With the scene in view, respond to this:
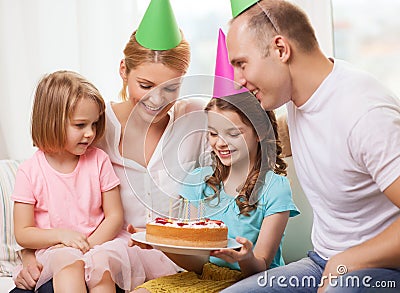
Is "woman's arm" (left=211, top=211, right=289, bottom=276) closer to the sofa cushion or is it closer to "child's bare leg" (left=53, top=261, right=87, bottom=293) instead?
"child's bare leg" (left=53, top=261, right=87, bottom=293)

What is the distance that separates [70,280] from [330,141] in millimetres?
674

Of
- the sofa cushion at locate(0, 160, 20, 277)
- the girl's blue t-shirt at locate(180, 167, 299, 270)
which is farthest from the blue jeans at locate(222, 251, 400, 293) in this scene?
the sofa cushion at locate(0, 160, 20, 277)

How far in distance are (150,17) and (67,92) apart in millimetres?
290

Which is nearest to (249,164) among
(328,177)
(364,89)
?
(328,177)

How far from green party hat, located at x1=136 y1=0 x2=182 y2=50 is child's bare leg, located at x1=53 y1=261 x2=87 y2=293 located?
0.60 metres

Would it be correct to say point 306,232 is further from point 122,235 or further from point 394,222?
point 394,222

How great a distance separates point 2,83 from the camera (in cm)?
259

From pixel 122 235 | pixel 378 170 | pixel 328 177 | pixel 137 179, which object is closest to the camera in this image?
pixel 378 170

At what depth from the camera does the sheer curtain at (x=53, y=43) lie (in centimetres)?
Result: 257

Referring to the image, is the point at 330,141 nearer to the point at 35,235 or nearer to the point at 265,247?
the point at 265,247

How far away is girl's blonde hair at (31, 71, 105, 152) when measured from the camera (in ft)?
5.80

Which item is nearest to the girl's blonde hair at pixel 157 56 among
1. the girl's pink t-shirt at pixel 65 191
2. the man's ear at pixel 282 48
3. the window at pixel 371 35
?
the girl's pink t-shirt at pixel 65 191

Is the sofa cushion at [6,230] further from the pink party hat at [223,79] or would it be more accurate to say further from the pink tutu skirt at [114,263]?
the pink party hat at [223,79]

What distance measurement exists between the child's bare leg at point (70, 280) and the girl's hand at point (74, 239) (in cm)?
9
